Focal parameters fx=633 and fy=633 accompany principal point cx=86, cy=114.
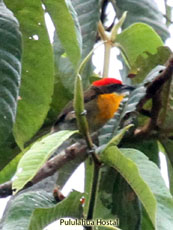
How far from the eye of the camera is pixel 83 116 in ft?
4.54

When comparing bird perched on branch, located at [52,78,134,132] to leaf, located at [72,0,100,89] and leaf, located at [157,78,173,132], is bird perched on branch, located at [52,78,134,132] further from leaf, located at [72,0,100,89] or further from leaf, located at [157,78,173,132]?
leaf, located at [157,78,173,132]

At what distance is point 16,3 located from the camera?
1.68 meters

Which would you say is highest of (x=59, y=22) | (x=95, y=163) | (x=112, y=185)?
(x=59, y=22)

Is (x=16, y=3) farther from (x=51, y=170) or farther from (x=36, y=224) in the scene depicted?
(x=36, y=224)

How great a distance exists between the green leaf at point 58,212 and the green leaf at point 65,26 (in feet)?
1.20

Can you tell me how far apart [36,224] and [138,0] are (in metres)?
1.08

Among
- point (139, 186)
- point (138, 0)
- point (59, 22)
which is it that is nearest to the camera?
point (139, 186)

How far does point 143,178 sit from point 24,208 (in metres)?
0.27

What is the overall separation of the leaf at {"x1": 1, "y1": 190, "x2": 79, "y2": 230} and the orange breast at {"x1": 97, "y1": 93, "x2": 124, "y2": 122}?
135 centimetres

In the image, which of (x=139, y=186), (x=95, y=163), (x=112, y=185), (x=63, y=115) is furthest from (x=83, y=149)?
(x=63, y=115)

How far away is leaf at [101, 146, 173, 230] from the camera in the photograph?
1.31 metres

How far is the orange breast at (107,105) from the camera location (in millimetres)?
2900

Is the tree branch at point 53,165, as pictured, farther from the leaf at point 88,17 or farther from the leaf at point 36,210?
the leaf at point 88,17

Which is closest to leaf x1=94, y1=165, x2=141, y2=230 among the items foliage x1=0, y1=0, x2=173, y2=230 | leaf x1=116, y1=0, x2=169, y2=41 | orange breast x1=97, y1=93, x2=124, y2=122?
foliage x1=0, y1=0, x2=173, y2=230
